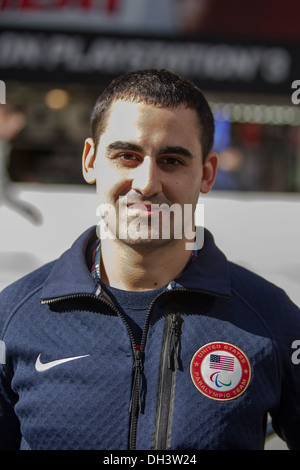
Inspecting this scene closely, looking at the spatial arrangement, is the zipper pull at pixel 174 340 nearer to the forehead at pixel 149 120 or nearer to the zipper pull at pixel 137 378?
the zipper pull at pixel 137 378

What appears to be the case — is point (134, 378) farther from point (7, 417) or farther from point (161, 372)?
point (7, 417)

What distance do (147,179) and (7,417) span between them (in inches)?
31.0

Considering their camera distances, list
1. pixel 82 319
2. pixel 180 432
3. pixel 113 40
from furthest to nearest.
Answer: pixel 113 40, pixel 82 319, pixel 180 432

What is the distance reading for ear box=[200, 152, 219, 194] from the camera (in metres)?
1.77

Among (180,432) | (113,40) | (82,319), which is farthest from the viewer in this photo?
(113,40)

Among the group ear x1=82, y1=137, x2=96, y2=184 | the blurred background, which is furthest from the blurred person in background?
ear x1=82, y1=137, x2=96, y2=184

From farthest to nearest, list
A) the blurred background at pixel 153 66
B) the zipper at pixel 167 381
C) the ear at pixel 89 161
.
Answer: the blurred background at pixel 153 66, the ear at pixel 89 161, the zipper at pixel 167 381

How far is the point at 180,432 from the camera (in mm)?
1580

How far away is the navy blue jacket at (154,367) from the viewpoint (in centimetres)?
160

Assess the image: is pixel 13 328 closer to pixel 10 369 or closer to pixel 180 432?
pixel 10 369

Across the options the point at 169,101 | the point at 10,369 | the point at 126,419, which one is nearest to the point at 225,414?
the point at 126,419

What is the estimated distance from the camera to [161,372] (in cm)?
163

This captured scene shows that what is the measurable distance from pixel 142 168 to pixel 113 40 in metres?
6.25

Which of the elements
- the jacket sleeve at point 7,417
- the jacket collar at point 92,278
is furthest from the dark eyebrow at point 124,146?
the jacket sleeve at point 7,417
